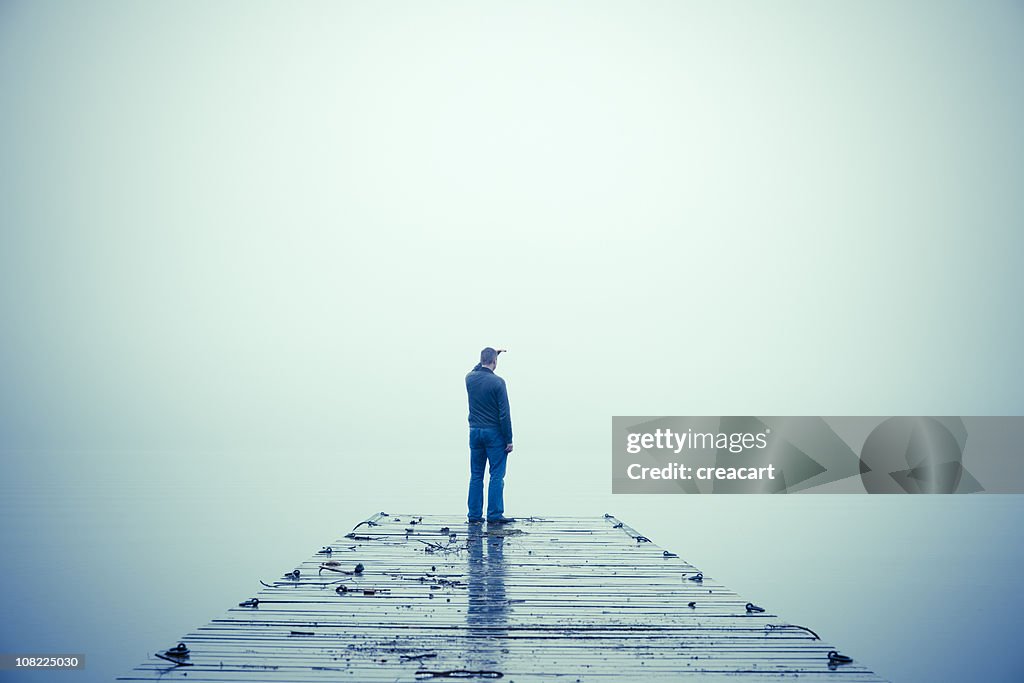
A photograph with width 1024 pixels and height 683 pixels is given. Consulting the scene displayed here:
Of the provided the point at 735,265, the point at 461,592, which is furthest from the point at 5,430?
the point at 735,265

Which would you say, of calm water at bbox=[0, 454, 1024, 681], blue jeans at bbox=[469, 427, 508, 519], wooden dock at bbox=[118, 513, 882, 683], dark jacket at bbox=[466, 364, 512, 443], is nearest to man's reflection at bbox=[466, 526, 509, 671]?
wooden dock at bbox=[118, 513, 882, 683]

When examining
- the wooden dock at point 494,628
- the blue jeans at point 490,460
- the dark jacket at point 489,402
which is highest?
the dark jacket at point 489,402

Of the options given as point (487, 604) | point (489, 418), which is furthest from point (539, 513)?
point (487, 604)

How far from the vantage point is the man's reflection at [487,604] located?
5176mm

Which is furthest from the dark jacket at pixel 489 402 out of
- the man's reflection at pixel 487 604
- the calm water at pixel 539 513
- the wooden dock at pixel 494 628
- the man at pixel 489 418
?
the calm water at pixel 539 513

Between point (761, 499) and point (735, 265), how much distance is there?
402 ft

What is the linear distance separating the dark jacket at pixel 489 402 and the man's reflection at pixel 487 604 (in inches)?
54.4

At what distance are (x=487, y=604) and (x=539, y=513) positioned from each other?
908 centimetres

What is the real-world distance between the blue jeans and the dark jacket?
8cm

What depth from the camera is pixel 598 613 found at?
252 inches

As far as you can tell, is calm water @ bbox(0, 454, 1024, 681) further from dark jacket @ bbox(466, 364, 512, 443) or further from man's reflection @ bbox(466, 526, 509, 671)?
dark jacket @ bbox(466, 364, 512, 443)

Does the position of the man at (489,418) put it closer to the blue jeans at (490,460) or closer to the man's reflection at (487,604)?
the blue jeans at (490,460)

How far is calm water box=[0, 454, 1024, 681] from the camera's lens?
7.54 meters

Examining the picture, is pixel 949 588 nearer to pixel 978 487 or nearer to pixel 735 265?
pixel 978 487
